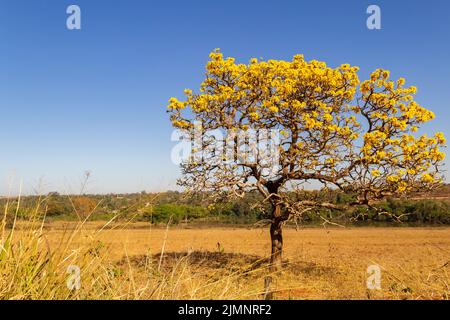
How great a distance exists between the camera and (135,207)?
17.3ft

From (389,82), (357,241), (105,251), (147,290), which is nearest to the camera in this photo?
(147,290)

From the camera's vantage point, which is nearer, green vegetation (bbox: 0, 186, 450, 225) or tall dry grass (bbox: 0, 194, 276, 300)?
tall dry grass (bbox: 0, 194, 276, 300)

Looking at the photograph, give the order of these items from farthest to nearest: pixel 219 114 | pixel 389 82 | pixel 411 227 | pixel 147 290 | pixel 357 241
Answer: pixel 411 227
pixel 357 241
pixel 219 114
pixel 389 82
pixel 147 290

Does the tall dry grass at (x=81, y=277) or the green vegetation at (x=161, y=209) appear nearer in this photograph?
the tall dry grass at (x=81, y=277)

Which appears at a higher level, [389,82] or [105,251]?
[389,82]

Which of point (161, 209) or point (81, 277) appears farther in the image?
point (161, 209)

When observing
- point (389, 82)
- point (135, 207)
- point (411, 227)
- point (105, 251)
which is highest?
point (389, 82)

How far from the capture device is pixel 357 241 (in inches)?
1405

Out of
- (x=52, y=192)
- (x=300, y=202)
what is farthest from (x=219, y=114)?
(x=52, y=192)

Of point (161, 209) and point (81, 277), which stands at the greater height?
point (81, 277)

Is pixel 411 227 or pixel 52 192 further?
pixel 411 227
